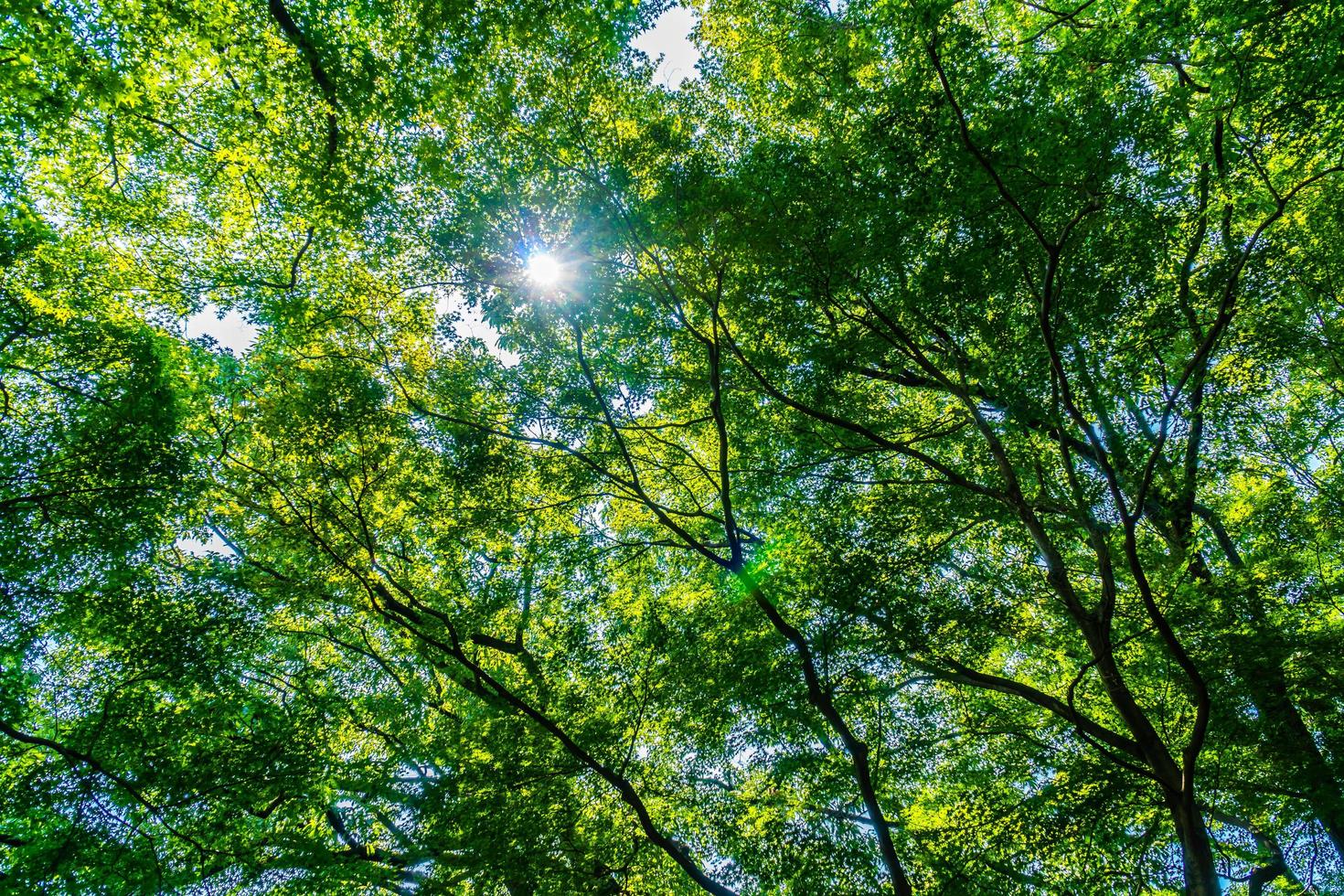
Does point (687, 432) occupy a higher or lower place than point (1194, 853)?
higher

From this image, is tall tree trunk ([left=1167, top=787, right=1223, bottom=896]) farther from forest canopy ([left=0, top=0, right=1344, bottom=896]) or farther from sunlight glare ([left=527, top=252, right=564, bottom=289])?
sunlight glare ([left=527, top=252, right=564, bottom=289])

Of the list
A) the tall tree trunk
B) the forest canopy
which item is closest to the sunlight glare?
the forest canopy

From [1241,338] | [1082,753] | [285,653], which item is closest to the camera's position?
[1241,338]

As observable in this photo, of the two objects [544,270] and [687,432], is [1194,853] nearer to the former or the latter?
[687,432]

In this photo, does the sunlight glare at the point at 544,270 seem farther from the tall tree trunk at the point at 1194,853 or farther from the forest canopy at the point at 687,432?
the tall tree trunk at the point at 1194,853

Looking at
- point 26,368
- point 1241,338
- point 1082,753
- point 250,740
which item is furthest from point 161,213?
point 1082,753

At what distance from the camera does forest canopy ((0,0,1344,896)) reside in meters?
5.53

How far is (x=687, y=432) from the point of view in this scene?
29.1 ft

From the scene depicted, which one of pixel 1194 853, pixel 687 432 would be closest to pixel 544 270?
pixel 687 432

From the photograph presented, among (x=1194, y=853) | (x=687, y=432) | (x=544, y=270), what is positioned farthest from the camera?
(x=687, y=432)

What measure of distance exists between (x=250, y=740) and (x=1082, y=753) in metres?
10.2

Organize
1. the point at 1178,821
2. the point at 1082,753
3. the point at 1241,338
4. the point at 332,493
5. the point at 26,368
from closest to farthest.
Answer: the point at 1178,821, the point at 1241,338, the point at 26,368, the point at 1082,753, the point at 332,493

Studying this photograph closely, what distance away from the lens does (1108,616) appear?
17.0 feet

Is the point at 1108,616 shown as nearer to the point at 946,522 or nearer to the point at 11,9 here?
the point at 946,522
